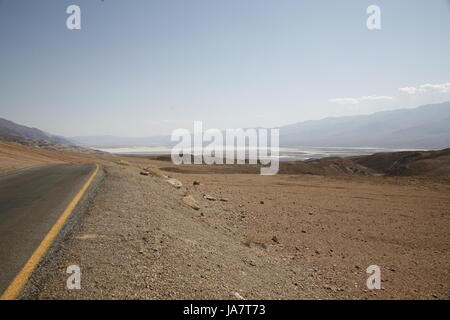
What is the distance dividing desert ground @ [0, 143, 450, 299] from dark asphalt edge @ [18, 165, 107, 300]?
0.02m

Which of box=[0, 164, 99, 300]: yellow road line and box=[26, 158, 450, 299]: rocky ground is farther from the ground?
box=[0, 164, 99, 300]: yellow road line

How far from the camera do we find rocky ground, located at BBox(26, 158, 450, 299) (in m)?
3.60

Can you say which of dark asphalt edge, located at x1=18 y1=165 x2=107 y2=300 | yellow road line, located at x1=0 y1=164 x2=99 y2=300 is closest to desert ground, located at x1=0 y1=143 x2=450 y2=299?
dark asphalt edge, located at x1=18 y1=165 x2=107 y2=300

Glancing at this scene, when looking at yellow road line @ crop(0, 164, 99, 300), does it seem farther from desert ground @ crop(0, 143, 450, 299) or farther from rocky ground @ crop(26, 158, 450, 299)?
rocky ground @ crop(26, 158, 450, 299)

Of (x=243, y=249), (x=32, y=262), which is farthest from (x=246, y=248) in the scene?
(x=32, y=262)

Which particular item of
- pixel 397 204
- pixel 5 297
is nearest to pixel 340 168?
pixel 397 204

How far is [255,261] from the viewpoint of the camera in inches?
219

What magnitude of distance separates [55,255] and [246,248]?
13.0 ft

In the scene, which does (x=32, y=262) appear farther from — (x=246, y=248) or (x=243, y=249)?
(x=246, y=248)

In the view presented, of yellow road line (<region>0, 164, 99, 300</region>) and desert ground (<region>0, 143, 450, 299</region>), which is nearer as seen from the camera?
yellow road line (<region>0, 164, 99, 300</region>)
